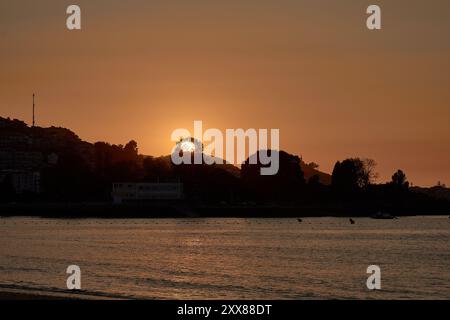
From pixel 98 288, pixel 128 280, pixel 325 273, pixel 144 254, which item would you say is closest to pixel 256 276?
pixel 325 273

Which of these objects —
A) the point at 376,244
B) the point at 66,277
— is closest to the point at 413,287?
the point at 66,277

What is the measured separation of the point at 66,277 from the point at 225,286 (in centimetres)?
1220

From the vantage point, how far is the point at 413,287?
217ft

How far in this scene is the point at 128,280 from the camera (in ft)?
224
